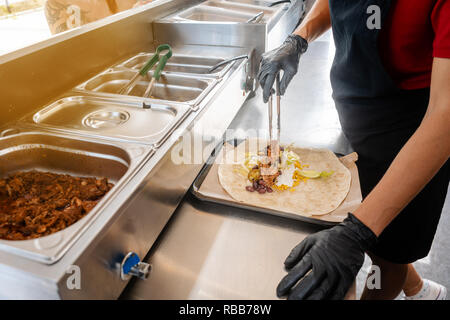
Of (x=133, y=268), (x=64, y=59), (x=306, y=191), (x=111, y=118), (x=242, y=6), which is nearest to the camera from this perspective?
(x=133, y=268)

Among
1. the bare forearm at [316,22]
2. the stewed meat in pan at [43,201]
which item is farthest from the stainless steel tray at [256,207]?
the bare forearm at [316,22]

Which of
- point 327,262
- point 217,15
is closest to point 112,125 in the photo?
point 327,262

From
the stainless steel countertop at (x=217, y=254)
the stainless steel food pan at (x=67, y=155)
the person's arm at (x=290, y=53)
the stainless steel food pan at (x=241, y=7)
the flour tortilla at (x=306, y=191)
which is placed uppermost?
the stainless steel food pan at (x=241, y=7)

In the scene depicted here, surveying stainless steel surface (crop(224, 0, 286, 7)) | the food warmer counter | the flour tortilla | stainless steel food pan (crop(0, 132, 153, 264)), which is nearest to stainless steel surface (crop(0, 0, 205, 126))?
the food warmer counter

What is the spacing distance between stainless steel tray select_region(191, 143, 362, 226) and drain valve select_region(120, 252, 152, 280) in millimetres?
373

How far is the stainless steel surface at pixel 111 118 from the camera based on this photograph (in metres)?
1.16

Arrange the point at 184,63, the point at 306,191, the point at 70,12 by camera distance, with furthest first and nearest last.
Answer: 1. the point at 70,12
2. the point at 184,63
3. the point at 306,191

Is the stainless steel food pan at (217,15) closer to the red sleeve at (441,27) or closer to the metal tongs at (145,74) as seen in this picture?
the metal tongs at (145,74)

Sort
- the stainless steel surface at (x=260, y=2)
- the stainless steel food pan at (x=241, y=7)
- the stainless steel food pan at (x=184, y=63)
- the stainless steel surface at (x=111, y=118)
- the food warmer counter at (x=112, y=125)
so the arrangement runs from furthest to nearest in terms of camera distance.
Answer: the stainless steel surface at (x=260, y=2)
the stainless steel food pan at (x=241, y=7)
the stainless steel food pan at (x=184, y=63)
the stainless steel surface at (x=111, y=118)
the food warmer counter at (x=112, y=125)

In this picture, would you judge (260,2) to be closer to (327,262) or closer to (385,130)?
(385,130)

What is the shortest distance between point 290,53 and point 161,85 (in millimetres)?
729

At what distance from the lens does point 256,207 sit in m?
1.08

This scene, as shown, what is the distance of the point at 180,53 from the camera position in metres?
2.08

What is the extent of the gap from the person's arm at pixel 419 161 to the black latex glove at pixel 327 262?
5cm
